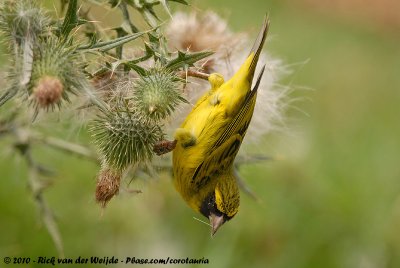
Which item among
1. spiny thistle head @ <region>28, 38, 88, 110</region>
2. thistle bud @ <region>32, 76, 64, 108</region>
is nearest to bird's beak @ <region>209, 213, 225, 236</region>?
spiny thistle head @ <region>28, 38, 88, 110</region>

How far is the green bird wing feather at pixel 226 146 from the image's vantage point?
304 cm

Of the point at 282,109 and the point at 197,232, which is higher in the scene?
the point at 282,109

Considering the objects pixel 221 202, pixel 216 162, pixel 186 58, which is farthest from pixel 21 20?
pixel 221 202

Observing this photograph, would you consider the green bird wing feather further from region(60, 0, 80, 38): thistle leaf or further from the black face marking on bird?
region(60, 0, 80, 38): thistle leaf

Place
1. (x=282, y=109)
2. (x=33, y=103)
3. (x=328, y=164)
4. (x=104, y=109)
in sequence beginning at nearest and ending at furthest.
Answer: (x=33, y=103) < (x=104, y=109) < (x=282, y=109) < (x=328, y=164)

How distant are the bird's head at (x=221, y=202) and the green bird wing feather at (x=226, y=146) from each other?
71 mm

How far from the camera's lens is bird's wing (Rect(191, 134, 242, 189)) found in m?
3.04

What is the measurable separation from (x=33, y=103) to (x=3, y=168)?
2909 millimetres

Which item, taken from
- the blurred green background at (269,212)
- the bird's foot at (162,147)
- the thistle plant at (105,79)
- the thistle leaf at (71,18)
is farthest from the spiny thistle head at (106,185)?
the thistle leaf at (71,18)

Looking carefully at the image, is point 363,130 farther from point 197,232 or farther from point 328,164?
point 197,232

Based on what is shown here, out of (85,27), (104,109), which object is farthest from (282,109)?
(104,109)

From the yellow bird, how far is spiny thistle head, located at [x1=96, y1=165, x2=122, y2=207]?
398mm

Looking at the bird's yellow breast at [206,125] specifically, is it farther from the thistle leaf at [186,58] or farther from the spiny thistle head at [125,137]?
the thistle leaf at [186,58]

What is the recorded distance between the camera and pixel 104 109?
103 inches
